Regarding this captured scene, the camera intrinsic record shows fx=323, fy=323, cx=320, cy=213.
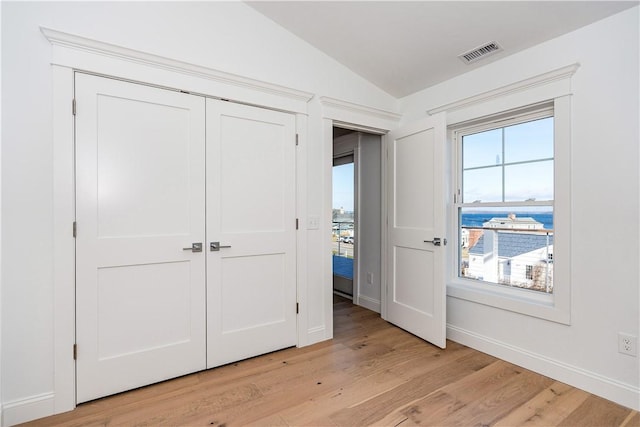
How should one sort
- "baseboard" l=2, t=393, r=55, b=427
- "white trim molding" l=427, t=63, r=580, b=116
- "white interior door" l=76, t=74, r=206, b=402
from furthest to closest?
"white trim molding" l=427, t=63, r=580, b=116 → "white interior door" l=76, t=74, r=206, b=402 → "baseboard" l=2, t=393, r=55, b=427

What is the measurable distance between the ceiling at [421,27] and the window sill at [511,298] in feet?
6.26

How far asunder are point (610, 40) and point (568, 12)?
32cm

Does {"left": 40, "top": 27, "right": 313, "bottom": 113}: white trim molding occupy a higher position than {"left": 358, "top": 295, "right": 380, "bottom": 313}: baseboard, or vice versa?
{"left": 40, "top": 27, "right": 313, "bottom": 113}: white trim molding

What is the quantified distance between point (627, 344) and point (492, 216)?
3.98 ft

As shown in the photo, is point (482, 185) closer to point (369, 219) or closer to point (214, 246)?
point (369, 219)

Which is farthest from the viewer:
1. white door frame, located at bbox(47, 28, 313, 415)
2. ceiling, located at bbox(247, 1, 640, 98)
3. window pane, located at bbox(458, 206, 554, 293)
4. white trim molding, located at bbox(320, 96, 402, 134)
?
white trim molding, located at bbox(320, 96, 402, 134)

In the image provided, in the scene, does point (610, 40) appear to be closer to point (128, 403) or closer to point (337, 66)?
point (337, 66)

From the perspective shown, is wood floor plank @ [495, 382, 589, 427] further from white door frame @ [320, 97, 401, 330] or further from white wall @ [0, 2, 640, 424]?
white door frame @ [320, 97, 401, 330]

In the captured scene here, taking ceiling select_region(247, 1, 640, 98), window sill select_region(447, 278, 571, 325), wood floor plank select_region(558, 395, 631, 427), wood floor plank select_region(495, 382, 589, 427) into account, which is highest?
ceiling select_region(247, 1, 640, 98)

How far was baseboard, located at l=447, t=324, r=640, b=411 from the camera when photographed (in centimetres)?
199

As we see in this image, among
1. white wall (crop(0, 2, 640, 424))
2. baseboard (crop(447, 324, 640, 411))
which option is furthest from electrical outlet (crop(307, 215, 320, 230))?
baseboard (crop(447, 324, 640, 411))

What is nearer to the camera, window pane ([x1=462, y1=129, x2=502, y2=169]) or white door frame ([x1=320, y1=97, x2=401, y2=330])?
window pane ([x1=462, y1=129, x2=502, y2=169])

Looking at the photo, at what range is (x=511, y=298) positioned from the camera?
2.59 metres

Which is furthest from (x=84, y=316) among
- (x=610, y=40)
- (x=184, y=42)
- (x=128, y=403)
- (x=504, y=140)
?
(x=610, y=40)
